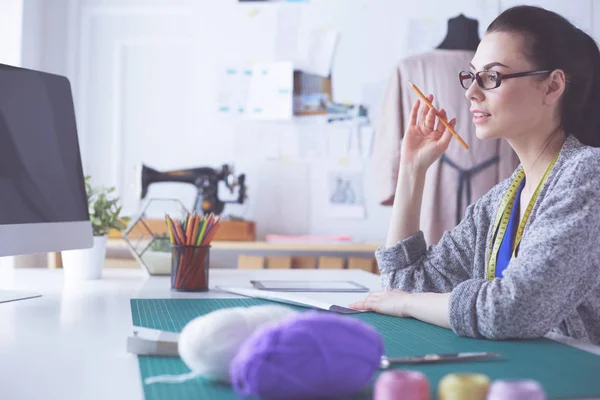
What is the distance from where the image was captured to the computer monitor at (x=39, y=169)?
1407 millimetres

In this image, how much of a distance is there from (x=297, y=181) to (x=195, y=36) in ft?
2.60

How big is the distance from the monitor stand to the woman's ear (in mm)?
1002

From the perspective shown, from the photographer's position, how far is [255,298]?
1.41 metres

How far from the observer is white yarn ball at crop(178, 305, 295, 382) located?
68 cm

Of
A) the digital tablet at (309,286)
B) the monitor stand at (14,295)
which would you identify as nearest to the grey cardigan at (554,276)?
the digital tablet at (309,286)

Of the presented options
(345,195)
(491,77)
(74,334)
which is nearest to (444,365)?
(74,334)

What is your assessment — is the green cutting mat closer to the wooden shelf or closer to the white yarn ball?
the white yarn ball

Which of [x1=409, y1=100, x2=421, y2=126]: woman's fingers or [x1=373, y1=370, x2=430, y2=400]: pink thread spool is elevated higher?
[x1=409, y1=100, x2=421, y2=126]: woman's fingers

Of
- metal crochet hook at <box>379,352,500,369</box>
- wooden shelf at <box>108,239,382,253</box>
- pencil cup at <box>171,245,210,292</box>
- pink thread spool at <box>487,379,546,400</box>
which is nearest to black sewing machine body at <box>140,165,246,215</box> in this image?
wooden shelf at <box>108,239,382,253</box>

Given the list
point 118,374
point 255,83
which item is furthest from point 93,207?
point 255,83

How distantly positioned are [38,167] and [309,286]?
63cm

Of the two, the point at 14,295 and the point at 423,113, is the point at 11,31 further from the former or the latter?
the point at 423,113

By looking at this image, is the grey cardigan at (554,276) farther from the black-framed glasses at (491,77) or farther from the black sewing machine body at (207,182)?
the black sewing machine body at (207,182)

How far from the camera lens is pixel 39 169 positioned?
1.51 metres
